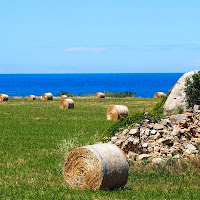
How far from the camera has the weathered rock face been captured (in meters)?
22.0

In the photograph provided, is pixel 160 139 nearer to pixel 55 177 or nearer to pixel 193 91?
pixel 55 177

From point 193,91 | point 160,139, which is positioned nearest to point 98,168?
point 160,139

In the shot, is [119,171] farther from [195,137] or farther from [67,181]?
[195,137]

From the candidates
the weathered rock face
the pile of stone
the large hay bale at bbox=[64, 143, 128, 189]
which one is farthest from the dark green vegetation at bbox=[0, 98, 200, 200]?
the weathered rock face

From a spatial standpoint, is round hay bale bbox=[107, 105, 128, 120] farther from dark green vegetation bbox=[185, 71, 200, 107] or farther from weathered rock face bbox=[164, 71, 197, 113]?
dark green vegetation bbox=[185, 71, 200, 107]

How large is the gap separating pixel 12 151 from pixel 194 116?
316 inches

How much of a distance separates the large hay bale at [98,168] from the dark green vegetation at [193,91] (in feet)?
34.4

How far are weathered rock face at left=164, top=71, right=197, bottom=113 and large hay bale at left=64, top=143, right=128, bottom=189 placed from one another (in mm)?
10936

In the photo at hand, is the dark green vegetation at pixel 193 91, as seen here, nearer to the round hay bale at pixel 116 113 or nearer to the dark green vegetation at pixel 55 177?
the dark green vegetation at pixel 55 177

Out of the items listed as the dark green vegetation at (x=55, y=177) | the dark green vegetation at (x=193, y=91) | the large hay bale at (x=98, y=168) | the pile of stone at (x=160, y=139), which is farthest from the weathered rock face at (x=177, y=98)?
the large hay bale at (x=98, y=168)

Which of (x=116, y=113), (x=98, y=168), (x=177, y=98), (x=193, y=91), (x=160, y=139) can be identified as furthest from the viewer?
(x=116, y=113)

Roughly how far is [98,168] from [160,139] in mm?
5410

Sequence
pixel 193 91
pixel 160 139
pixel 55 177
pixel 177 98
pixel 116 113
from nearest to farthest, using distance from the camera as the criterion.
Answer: pixel 55 177, pixel 160 139, pixel 193 91, pixel 177 98, pixel 116 113

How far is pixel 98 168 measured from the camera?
11.1 metres
